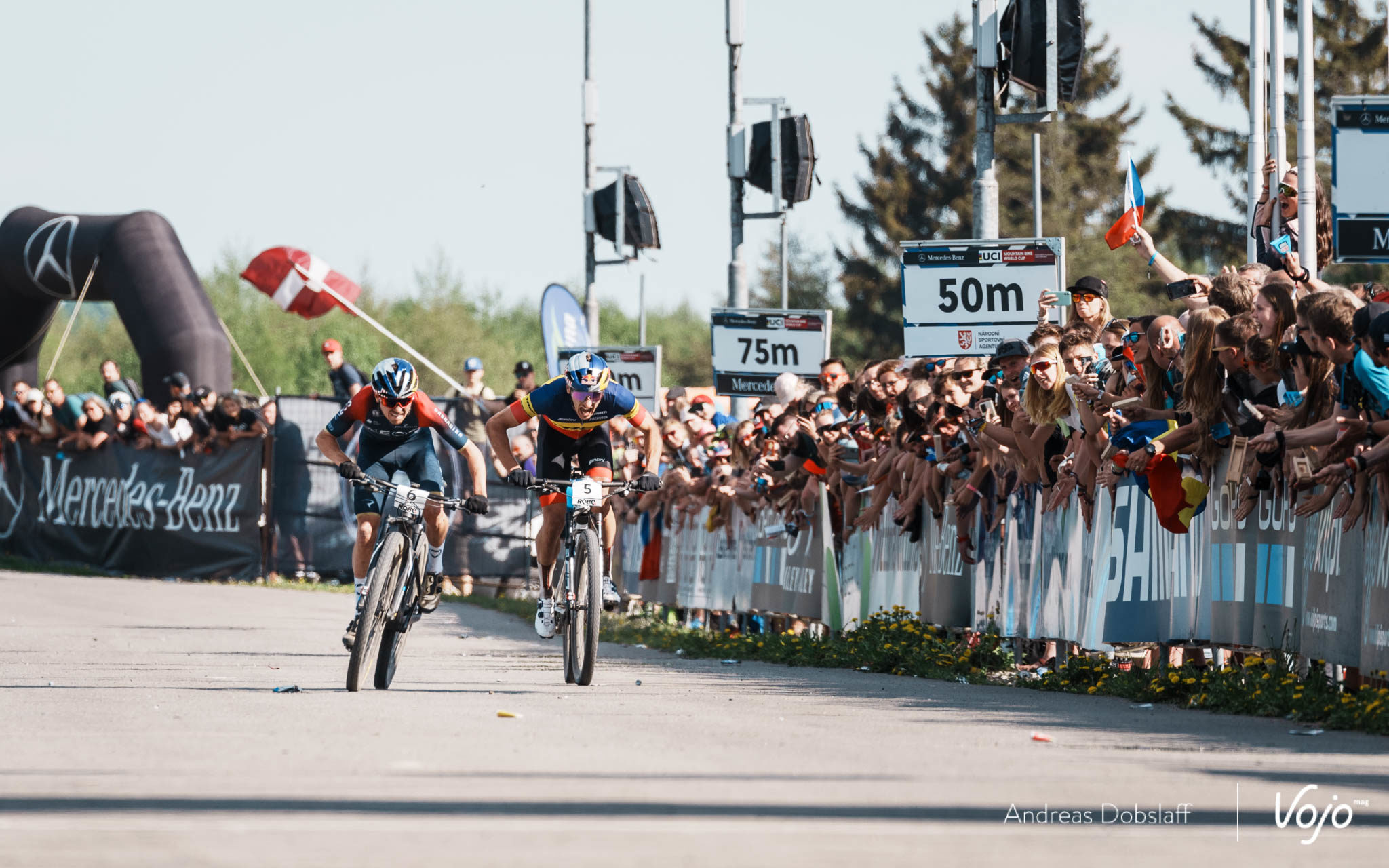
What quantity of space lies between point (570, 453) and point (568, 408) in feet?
1.28

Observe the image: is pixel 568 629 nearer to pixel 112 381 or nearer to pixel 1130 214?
pixel 1130 214

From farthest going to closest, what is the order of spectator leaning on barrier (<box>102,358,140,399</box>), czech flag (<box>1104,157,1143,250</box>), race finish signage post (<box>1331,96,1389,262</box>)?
spectator leaning on barrier (<box>102,358,140,399</box>) < czech flag (<box>1104,157,1143,250</box>) < race finish signage post (<box>1331,96,1389,262</box>)

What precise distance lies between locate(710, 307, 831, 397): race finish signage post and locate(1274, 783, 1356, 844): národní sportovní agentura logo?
1498 centimetres

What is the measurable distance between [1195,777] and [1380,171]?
4786mm

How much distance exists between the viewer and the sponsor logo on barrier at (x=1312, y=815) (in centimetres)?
619

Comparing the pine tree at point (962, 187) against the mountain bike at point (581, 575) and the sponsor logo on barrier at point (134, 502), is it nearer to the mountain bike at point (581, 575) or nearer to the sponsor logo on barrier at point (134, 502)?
the sponsor logo on barrier at point (134, 502)

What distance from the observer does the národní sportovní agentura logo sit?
620 centimetres

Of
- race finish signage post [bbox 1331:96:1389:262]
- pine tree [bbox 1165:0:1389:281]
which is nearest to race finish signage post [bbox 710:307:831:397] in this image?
race finish signage post [bbox 1331:96:1389:262]

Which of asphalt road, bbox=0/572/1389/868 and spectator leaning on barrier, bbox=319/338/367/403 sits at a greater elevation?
spectator leaning on barrier, bbox=319/338/367/403

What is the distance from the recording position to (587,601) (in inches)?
478

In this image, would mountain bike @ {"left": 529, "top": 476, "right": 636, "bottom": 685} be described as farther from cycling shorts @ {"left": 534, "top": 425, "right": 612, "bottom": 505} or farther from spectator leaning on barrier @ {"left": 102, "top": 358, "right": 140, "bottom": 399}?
spectator leaning on barrier @ {"left": 102, "top": 358, "right": 140, "bottom": 399}

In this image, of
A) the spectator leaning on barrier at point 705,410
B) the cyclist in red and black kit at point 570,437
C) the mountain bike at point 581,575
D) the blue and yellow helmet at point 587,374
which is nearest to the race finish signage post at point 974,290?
the cyclist in red and black kit at point 570,437

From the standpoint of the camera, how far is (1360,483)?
9.38 meters

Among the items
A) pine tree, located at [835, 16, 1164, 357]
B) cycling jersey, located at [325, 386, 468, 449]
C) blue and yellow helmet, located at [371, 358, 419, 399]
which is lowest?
cycling jersey, located at [325, 386, 468, 449]
